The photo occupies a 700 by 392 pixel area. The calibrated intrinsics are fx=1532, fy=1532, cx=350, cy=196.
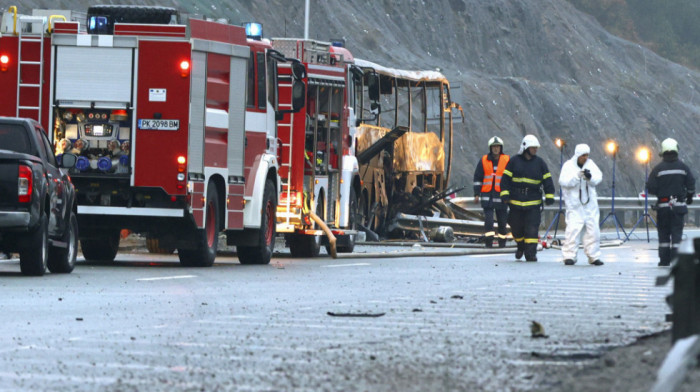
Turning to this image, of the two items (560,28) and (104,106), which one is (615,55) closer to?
(560,28)

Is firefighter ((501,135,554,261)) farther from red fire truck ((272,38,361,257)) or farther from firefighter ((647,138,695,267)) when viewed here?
red fire truck ((272,38,361,257))

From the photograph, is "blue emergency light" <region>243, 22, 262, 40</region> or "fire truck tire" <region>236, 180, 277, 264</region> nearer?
"fire truck tire" <region>236, 180, 277, 264</region>

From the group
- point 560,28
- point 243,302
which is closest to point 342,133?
point 243,302

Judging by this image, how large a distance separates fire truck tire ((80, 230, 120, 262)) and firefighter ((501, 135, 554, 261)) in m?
6.00

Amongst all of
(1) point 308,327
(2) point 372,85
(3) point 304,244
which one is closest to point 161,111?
(3) point 304,244

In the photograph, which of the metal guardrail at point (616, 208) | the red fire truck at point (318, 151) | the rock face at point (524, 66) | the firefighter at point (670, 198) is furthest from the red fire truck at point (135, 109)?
the rock face at point (524, 66)

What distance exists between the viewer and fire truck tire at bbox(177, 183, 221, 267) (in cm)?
1928

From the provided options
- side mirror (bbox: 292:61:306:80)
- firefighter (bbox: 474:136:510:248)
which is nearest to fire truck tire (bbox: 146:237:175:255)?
side mirror (bbox: 292:61:306:80)

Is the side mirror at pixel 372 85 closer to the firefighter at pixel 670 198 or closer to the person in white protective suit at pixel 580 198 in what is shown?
the person in white protective suit at pixel 580 198

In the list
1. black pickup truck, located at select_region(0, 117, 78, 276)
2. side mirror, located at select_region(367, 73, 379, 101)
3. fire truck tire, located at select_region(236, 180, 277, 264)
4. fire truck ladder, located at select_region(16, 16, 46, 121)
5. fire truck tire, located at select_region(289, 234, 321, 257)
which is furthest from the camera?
side mirror, located at select_region(367, 73, 379, 101)

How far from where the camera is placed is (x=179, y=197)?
18.9 m

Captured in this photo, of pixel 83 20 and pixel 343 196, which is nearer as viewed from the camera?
pixel 83 20

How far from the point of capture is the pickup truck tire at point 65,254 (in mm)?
17266

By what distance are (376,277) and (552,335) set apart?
25.3 feet
